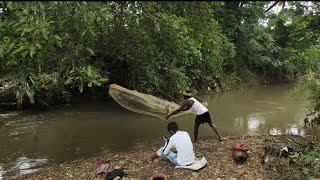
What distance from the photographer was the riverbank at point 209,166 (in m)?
6.33

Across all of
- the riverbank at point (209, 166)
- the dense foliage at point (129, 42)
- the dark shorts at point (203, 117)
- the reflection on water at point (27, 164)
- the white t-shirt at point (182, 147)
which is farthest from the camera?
the dark shorts at point (203, 117)

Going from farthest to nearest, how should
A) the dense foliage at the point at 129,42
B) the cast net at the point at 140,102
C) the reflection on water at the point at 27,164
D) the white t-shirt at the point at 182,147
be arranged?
the cast net at the point at 140,102 < the reflection on water at the point at 27,164 < the white t-shirt at the point at 182,147 < the dense foliage at the point at 129,42

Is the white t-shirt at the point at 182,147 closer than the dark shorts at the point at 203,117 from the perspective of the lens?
Yes

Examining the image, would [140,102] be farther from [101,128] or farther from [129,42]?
[101,128]

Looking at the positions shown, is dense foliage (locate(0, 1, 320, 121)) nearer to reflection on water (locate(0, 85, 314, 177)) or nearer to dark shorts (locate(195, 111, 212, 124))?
reflection on water (locate(0, 85, 314, 177))

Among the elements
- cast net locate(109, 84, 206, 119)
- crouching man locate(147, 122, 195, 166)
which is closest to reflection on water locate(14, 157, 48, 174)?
cast net locate(109, 84, 206, 119)

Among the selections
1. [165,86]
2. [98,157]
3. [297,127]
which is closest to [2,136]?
[98,157]

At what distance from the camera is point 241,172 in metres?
6.43

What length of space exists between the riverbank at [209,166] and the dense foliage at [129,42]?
5.73ft

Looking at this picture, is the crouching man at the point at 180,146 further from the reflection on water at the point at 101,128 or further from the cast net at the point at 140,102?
the reflection on water at the point at 101,128

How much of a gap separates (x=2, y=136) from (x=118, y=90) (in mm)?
3929

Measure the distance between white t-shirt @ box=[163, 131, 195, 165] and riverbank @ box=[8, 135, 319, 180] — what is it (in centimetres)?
20

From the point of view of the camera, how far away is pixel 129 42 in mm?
9383

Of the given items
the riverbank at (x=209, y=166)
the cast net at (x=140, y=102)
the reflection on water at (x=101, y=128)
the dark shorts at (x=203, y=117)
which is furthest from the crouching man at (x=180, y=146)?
the reflection on water at (x=101, y=128)
